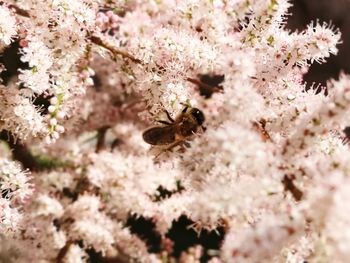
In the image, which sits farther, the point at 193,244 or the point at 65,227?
the point at 193,244

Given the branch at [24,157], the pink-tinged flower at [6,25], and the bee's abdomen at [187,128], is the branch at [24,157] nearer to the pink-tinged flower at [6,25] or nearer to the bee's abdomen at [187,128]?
the pink-tinged flower at [6,25]

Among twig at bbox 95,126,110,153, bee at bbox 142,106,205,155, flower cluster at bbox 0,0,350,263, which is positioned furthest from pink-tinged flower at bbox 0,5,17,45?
twig at bbox 95,126,110,153

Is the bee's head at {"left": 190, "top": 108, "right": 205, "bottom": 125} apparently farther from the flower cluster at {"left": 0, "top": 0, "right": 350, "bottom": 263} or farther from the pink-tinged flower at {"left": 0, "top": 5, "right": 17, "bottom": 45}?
the pink-tinged flower at {"left": 0, "top": 5, "right": 17, "bottom": 45}

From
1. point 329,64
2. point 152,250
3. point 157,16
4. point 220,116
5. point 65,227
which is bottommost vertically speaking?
point 152,250

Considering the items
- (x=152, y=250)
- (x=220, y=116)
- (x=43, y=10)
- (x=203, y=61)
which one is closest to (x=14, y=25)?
(x=43, y=10)

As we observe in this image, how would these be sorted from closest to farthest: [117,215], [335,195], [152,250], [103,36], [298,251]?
1. [335,195]
2. [298,251]
3. [103,36]
4. [117,215]
5. [152,250]

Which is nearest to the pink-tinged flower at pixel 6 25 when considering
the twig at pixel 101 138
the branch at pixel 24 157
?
the branch at pixel 24 157

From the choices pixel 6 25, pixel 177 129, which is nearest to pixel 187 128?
pixel 177 129

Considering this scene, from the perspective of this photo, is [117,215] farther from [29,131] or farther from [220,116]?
[220,116]

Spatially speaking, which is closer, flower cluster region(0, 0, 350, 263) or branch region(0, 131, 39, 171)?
flower cluster region(0, 0, 350, 263)
